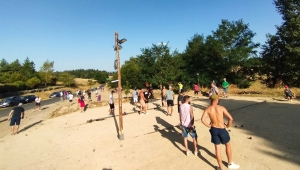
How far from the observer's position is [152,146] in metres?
7.36

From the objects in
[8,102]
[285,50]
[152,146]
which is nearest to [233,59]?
[285,50]

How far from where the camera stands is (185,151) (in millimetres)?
6496

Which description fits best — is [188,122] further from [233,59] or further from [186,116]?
[233,59]

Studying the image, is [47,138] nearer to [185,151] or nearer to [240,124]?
[185,151]

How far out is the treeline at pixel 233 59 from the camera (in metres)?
23.9

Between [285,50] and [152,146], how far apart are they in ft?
81.9

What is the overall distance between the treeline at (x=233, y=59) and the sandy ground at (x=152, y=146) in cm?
1576

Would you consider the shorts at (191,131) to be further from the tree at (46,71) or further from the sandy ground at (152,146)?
the tree at (46,71)

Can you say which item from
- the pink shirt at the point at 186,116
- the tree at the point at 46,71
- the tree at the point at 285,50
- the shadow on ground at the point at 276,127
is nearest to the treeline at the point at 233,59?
the tree at the point at 285,50

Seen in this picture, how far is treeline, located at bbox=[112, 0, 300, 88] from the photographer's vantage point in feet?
78.4

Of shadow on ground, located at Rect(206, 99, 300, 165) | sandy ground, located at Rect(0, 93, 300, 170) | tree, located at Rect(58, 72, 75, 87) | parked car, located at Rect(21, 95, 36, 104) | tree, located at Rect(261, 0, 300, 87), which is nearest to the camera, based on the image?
sandy ground, located at Rect(0, 93, 300, 170)

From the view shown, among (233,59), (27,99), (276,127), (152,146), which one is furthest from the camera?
(27,99)

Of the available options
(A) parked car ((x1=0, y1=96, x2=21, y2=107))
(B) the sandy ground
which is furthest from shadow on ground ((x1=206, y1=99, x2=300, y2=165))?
(A) parked car ((x1=0, y1=96, x2=21, y2=107))

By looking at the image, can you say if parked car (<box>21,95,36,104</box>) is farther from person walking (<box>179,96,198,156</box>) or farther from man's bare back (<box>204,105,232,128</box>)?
man's bare back (<box>204,105,232,128</box>)
